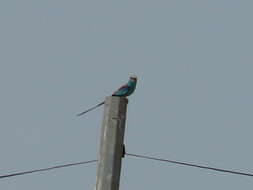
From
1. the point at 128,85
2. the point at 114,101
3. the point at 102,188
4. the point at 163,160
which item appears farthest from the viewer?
the point at 128,85

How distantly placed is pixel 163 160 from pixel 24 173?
5.70 feet

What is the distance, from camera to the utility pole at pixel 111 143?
657 cm

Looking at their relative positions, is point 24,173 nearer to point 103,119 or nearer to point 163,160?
point 103,119

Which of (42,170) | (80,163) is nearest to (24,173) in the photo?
(42,170)

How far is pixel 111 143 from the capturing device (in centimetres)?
675

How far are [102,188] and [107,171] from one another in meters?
0.21

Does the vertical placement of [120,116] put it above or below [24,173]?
above

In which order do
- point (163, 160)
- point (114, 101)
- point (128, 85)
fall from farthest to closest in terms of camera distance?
point (128, 85) → point (163, 160) → point (114, 101)

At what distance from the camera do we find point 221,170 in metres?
7.19

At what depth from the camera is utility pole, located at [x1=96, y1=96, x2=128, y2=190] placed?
6.57 metres

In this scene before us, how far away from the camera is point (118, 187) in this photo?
6562 mm

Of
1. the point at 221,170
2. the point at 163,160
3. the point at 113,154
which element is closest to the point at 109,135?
the point at 113,154

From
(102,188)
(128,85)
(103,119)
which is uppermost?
(128,85)

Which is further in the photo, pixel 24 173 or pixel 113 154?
pixel 24 173
